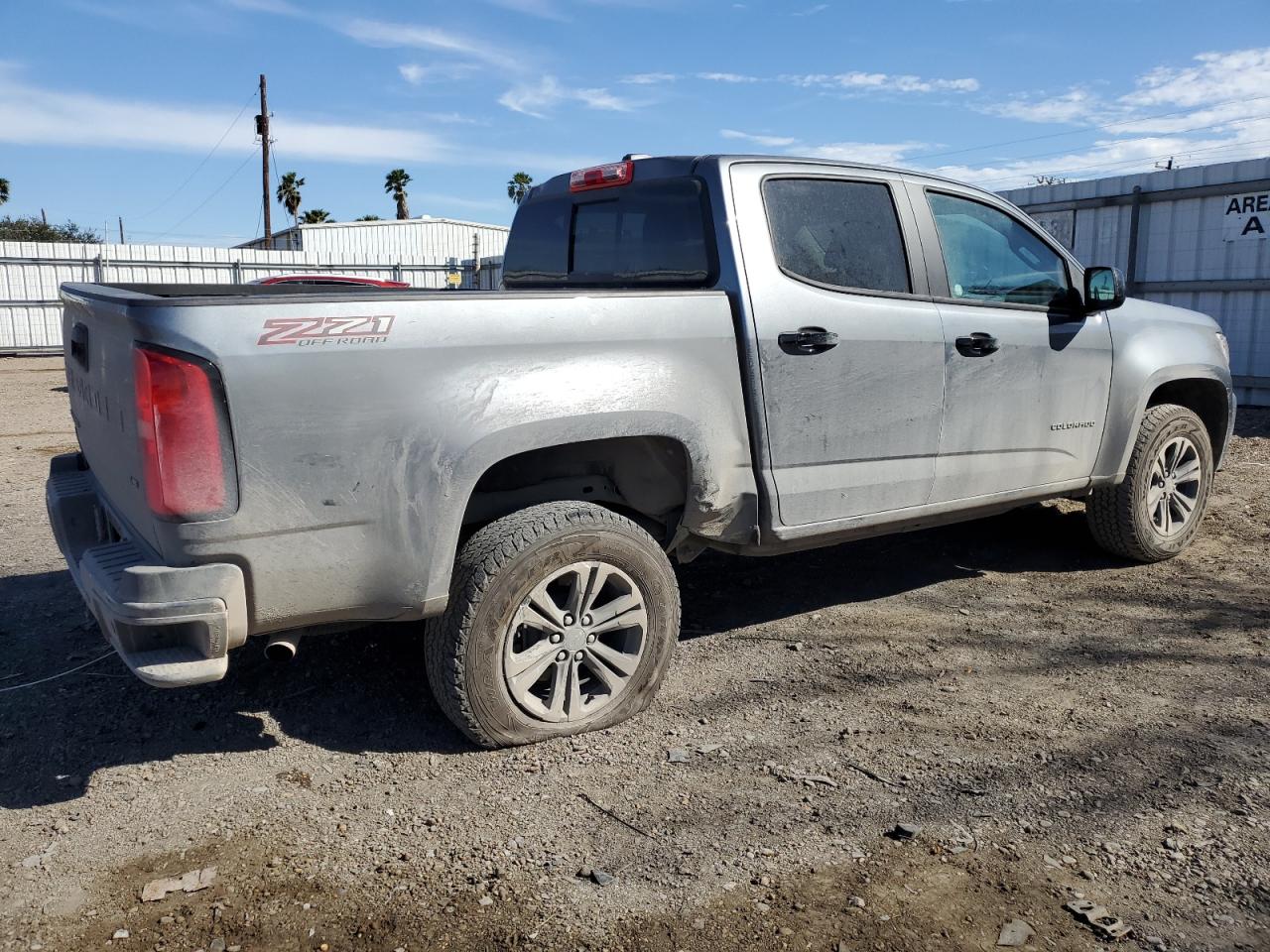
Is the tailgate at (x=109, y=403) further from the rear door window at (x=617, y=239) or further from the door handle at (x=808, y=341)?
the door handle at (x=808, y=341)

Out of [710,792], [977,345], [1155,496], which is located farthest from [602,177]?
[1155,496]

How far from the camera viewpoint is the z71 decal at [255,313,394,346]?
9.39ft

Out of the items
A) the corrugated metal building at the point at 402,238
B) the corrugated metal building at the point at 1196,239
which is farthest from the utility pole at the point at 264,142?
the corrugated metal building at the point at 1196,239

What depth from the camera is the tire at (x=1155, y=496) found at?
537 centimetres

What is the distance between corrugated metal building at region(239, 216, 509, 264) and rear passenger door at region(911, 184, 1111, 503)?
34657 mm

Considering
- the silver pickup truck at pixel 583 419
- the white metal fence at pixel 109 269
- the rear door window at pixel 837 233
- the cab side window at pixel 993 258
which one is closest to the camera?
the silver pickup truck at pixel 583 419

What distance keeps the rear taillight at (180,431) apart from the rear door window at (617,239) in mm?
1860

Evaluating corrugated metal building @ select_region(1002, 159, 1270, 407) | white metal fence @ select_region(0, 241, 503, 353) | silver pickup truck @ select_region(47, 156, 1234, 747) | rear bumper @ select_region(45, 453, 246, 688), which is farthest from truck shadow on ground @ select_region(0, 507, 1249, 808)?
white metal fence @ select_region(0, 241, 503, 353)

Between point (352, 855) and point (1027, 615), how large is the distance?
3.30m

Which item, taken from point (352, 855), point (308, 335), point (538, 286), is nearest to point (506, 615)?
point (352, 855)

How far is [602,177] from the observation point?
4.43 meters

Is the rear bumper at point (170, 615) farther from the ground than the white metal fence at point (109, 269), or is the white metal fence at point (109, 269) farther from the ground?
the white metal fence at point (109, 269)

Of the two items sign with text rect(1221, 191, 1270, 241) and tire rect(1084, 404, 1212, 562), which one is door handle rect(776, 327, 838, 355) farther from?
sign with text rect(1221, 191, 1270, 241)

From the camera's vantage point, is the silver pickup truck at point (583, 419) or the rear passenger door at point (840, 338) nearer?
the silver pickup truck at point (583, 419)
